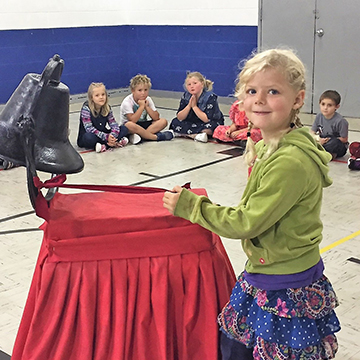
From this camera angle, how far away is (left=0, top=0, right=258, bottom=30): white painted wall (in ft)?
23.8

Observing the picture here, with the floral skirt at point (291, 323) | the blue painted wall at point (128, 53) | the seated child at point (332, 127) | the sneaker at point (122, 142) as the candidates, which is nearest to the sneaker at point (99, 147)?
the sneaker at point (122, 142)

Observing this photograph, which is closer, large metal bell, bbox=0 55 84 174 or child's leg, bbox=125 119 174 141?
large metal bell, bbox=0 55 84 174

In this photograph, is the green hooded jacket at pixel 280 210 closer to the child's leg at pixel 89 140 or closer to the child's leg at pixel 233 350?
the child's leg at pixel 233 350

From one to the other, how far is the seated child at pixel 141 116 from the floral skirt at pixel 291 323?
4.35m

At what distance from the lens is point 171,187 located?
4.34 m

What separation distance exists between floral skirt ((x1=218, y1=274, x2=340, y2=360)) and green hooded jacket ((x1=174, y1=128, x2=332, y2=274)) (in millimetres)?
69

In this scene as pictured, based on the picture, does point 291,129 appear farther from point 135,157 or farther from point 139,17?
point 139,17

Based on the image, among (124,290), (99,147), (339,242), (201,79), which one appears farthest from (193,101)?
(124,290)

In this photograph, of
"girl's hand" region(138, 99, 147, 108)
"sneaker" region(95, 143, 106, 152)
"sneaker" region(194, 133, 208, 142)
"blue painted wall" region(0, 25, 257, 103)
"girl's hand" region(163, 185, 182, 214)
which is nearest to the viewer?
"girl's hand" region(163, 185, 182, 214)

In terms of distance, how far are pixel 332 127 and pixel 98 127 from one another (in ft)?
6.98

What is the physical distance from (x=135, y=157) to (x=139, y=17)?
3677mm

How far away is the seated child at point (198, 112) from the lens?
5977 mm

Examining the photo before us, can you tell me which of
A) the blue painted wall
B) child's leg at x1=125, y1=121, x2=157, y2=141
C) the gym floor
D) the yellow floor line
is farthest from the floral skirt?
the blue painted wall

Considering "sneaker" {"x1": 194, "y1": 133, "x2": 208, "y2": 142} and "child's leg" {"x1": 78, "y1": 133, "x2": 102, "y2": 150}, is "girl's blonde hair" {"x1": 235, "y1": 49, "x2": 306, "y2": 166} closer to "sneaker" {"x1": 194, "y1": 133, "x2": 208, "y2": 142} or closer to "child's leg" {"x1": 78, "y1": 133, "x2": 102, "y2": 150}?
"child's leg" {"x1": 78, "y1": 133, "x2": 102, "y2": 150}
